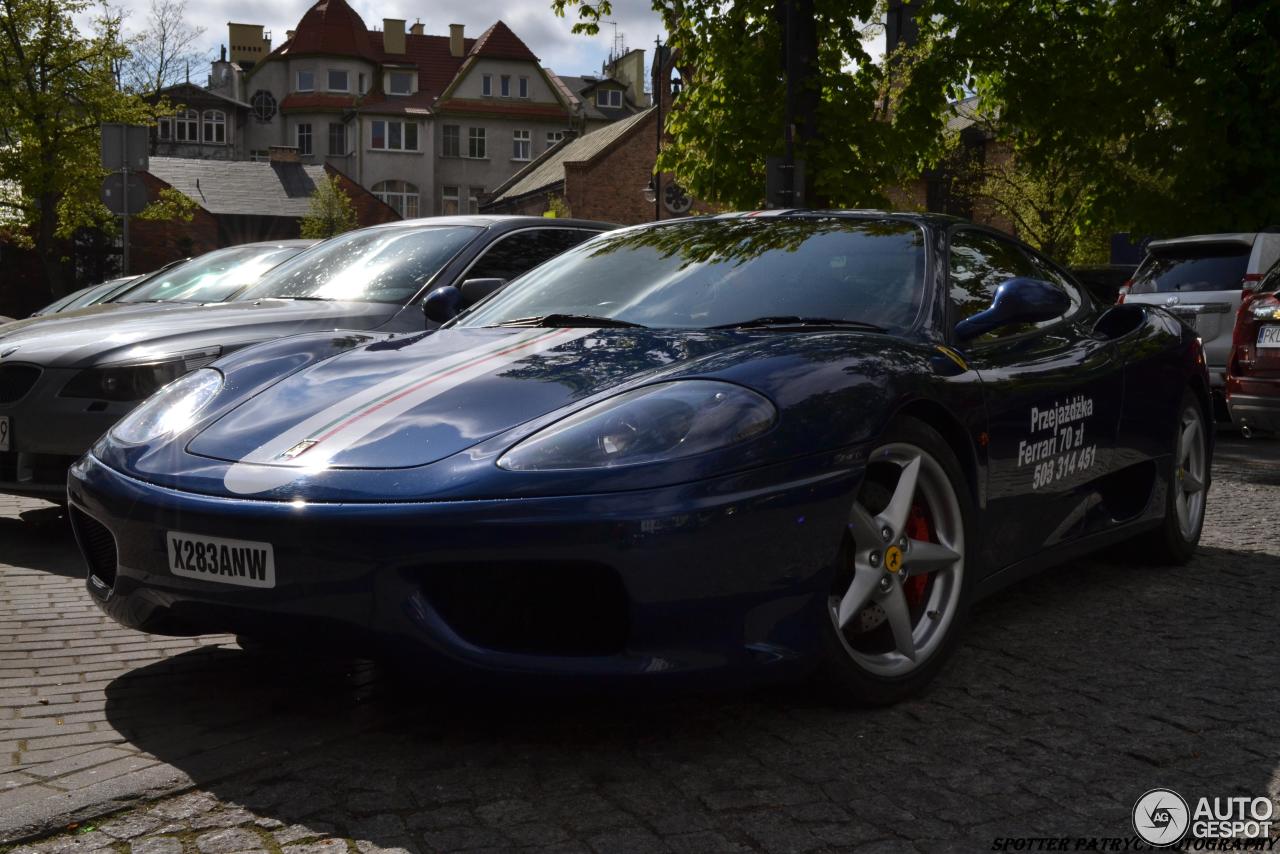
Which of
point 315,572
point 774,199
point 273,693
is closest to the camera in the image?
point 315,572

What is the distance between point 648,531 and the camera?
282 cm

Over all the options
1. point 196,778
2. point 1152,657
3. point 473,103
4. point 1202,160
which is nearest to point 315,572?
point 196,778

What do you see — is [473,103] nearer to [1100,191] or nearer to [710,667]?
[1100,191]

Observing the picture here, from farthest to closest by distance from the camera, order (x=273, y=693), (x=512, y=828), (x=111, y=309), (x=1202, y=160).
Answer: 1. (x=1202, y=160)
2. (x=111, y=309)
3. (x=273, y=693)
4. (x=512, y=828)

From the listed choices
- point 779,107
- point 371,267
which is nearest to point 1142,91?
point 779,107

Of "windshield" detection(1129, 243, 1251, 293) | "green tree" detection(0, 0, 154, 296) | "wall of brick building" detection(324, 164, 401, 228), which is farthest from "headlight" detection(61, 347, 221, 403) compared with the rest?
"wall of brick building" detection(324, 164, 401, 228)

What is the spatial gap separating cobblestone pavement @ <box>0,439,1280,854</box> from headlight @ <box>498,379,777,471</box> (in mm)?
586

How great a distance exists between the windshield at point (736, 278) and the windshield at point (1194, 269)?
8.70 m

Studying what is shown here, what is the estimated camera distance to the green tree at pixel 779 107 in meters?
15.2

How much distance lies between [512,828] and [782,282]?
76.1 inches

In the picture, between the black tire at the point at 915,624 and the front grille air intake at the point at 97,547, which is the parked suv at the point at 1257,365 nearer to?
the black tire at the point at 915,624

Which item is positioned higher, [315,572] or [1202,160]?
[1202,160]

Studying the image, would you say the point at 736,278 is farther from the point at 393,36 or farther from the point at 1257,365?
the point at 393,36

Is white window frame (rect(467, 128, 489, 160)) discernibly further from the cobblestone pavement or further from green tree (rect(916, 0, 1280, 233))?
the cobblestone pavement
